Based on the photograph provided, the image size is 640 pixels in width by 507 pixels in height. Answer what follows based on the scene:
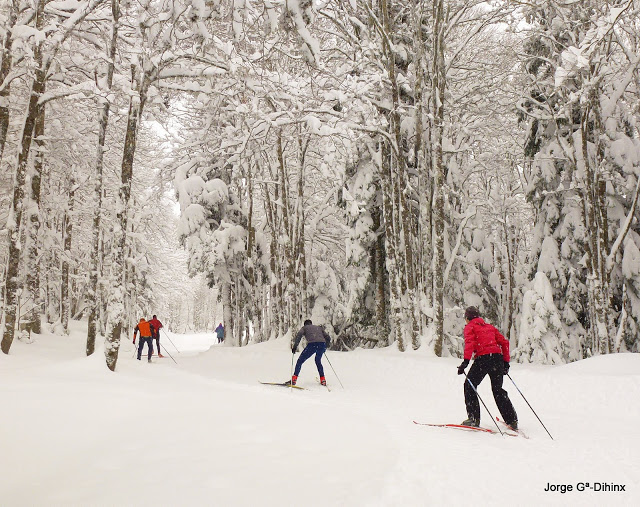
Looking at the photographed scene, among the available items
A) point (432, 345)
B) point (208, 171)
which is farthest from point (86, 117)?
point (432, 345)

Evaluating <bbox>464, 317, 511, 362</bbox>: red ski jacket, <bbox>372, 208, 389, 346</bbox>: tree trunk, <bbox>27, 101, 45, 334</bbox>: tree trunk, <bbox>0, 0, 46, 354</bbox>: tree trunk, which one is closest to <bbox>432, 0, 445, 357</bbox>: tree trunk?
<bbox>372, 208, 389, 346</bbox>: tree trunk

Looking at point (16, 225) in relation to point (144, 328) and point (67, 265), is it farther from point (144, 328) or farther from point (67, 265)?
point (67, 265)

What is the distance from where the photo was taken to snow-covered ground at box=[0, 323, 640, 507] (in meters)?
3.38

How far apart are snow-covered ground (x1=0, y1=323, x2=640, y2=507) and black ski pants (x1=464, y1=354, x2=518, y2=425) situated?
14.8 inches

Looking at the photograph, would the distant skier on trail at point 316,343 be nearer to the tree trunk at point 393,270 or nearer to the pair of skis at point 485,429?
the tree trunk at point 393,270

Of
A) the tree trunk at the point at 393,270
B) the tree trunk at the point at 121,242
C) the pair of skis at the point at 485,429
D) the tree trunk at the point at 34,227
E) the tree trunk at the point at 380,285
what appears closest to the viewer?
the pair of skis at the point at 485,429

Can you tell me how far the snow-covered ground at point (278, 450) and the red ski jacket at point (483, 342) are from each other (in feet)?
3.59

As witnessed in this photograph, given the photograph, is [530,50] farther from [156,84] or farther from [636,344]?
[156,84]

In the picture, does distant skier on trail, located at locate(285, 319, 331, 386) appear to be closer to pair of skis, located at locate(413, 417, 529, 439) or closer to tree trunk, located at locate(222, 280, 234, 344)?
pair of skis, located at locate(413, 417, 529, 439)

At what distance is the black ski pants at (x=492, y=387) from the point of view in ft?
20.2

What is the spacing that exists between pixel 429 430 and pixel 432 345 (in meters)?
6.99

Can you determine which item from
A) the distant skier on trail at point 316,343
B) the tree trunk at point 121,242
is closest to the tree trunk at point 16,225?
the tree trunk at point 121,242

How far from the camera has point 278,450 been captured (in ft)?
13.9

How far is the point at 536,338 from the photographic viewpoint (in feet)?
40.3
